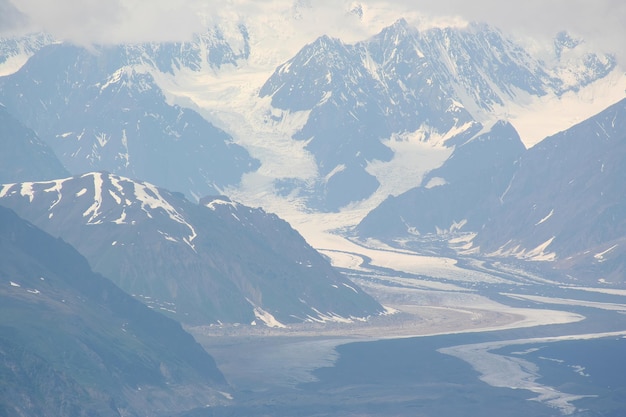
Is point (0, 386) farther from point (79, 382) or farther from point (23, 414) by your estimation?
point (79, 382)

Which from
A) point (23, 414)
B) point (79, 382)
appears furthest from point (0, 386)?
point (79, 382)

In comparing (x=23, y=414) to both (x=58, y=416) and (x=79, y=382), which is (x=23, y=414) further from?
(x=79, y=382)

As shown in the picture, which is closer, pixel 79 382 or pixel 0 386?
pixel 0 386

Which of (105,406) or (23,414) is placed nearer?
(23,414)

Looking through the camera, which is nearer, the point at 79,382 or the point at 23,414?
the point at 23,414

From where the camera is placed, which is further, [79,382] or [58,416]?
[79,382]
